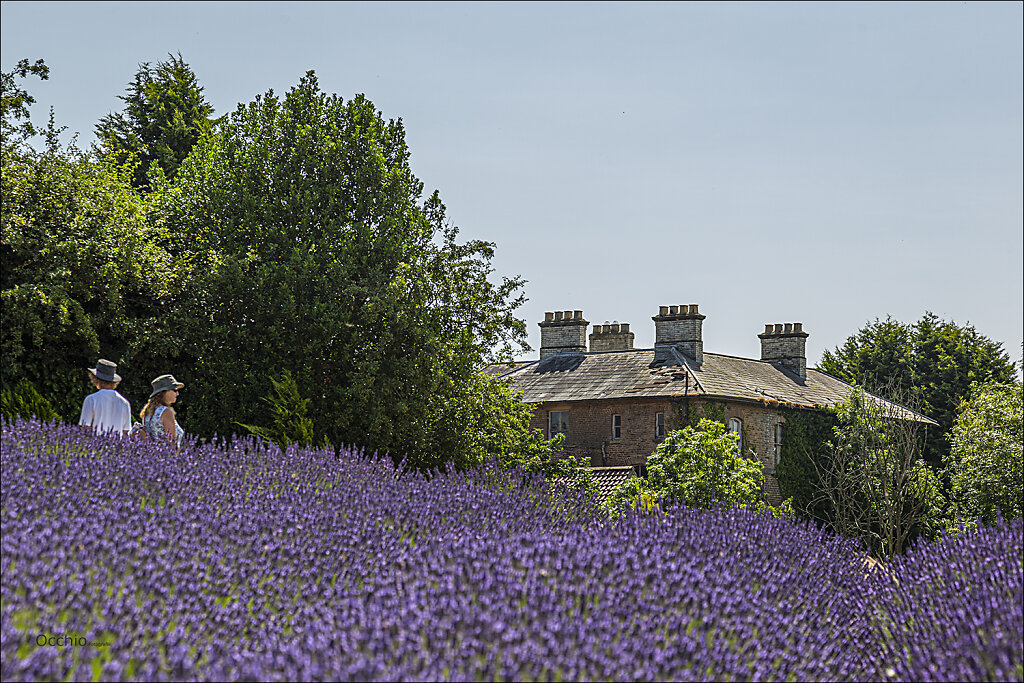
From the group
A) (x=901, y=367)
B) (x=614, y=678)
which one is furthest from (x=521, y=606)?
(x=901, y=367)

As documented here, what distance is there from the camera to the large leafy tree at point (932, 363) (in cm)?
3978

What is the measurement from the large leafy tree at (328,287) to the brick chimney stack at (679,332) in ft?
53.3

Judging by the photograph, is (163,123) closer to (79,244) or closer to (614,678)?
(79,244)

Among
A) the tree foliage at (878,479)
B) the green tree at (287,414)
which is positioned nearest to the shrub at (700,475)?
the green tree at (287,414)

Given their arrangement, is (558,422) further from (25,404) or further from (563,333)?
(25,404)

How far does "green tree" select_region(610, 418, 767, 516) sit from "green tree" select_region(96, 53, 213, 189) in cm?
2012

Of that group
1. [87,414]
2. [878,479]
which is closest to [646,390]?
[878,479]

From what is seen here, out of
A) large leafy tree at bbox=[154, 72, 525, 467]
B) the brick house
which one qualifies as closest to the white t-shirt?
large leafy tree at bbox=[154, 72, 525, 467]

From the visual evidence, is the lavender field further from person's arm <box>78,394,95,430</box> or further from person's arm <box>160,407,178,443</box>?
person's arm <box>160,407,178,443</box>

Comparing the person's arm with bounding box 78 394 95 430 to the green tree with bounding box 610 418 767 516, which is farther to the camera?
the green tree with bounding box 610 418 767 516

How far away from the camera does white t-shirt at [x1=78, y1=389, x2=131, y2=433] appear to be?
855 centimetres

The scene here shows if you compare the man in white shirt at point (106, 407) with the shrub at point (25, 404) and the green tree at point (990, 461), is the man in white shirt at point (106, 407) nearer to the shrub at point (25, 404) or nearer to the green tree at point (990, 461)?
the shrub at point (25, 404)

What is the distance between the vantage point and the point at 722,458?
34.7ft

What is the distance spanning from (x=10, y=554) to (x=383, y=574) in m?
1.62
